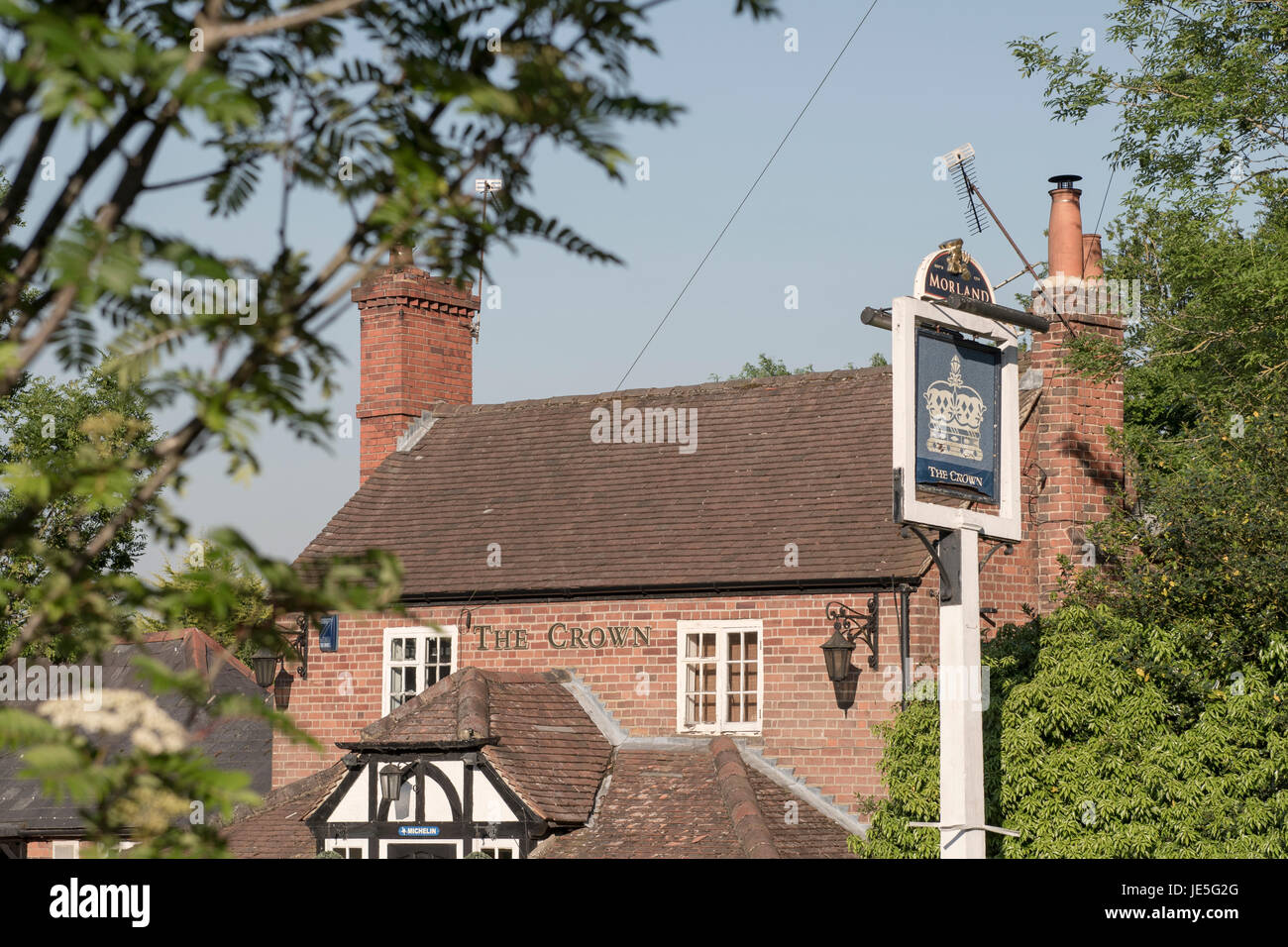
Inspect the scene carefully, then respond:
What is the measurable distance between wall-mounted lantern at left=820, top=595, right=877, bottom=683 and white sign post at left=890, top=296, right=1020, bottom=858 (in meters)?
3.37

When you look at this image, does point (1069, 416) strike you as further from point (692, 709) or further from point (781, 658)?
point (692, 709)

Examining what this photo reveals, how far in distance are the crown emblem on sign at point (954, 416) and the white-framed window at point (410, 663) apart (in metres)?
9.57

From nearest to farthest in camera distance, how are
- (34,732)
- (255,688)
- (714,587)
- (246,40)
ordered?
(34,732), (246,40), (714,587), (255,688)

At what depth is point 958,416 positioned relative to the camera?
53.2ft

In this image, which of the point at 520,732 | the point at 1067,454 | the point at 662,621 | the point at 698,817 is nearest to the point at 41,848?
the point at 520,732

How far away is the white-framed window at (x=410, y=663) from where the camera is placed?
22922mm

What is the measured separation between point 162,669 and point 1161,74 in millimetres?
19205

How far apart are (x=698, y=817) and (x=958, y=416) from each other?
20.4 ft

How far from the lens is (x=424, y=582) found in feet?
75.6

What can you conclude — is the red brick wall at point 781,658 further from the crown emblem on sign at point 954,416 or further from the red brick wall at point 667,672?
the crown emblem on sign at point 954,416

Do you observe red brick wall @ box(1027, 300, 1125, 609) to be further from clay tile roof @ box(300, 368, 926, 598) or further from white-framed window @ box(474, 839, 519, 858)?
white-framed window @ box(474, 839, 519, 858)
